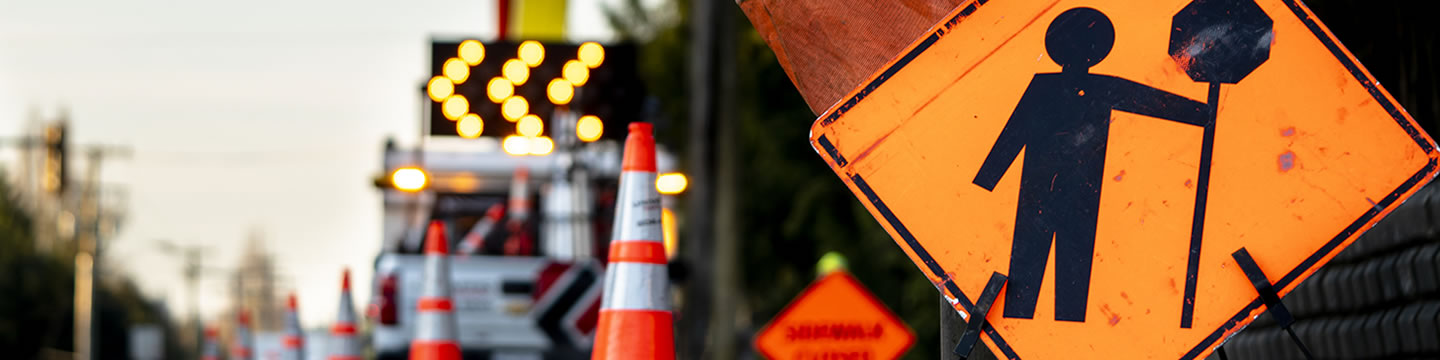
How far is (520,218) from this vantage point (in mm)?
14180

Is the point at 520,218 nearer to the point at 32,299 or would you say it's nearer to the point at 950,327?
the point at 950,327

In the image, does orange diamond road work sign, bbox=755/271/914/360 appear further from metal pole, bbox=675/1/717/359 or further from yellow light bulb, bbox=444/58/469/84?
yellow light bulb, bbox=444/58/469/84

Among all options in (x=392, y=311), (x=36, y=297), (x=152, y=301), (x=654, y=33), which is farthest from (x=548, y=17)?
(x=152, y=301)

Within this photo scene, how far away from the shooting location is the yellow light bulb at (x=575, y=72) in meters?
9.39

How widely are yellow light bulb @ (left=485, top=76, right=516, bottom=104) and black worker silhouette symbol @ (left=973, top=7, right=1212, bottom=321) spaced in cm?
599

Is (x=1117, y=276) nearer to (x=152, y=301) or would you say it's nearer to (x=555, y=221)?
(x=555, y=221)

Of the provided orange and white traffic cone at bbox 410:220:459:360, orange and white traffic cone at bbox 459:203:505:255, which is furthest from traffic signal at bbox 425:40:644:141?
orange and white traffic cone at bbox 459:203:505:255

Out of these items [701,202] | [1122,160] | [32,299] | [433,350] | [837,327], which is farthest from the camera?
[32,299]

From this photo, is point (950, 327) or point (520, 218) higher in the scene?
point (520, 218)

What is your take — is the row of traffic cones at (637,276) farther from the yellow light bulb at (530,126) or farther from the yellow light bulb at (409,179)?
the yellow light bulb at (409,179)

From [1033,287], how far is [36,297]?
71407 mm

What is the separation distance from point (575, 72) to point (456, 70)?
0.64 meters

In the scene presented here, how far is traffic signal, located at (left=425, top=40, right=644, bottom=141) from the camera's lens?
9.12 meters

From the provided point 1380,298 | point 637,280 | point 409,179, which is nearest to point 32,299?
point 409,179
